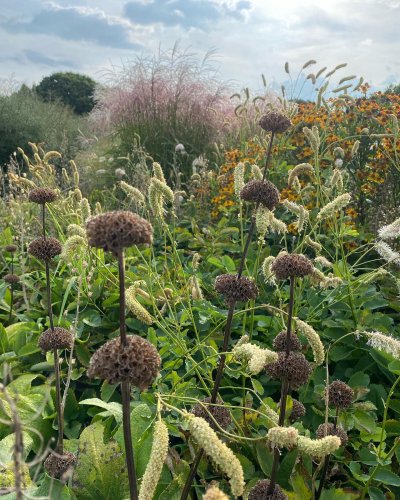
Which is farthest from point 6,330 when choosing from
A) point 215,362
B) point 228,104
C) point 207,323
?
point 228,104

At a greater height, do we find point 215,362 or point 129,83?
point 129,83

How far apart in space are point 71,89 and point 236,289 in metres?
30.0

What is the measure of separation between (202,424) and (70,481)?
106 centimetres

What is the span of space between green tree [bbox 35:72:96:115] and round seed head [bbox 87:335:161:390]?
29.4 meters

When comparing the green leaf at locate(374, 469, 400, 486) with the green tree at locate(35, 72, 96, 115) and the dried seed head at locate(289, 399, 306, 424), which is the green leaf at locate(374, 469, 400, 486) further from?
the green tree at locate(35, 72, 96, 115)

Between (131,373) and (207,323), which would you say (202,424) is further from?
(207,323)

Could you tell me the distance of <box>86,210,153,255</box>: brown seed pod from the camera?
0.94 metres

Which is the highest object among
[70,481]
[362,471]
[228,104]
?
[228,104]

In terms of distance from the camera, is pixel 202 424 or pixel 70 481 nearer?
pixel 202 424

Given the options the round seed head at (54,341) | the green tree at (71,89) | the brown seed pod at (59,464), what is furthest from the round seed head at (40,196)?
the green tree at (71,89)

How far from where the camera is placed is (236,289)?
1.64 metres

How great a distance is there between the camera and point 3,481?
5.67 feet

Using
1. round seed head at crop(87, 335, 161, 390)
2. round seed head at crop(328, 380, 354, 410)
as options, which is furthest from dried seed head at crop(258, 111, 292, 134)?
round seed head at crop(87, 335, 161, 390)

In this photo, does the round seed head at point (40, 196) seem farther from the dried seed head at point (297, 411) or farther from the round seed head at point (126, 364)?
the dried seed head at point (297, 411)
